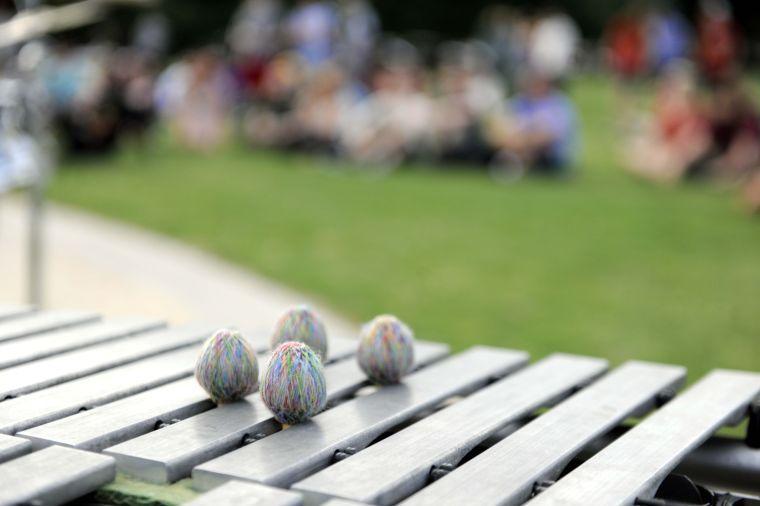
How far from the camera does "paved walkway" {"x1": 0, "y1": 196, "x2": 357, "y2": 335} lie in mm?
6246

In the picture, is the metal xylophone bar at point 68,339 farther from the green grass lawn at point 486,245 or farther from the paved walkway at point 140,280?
the green grass lawn at point 486,245

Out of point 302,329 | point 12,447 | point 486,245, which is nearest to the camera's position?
point 12,447

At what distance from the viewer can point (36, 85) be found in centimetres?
556

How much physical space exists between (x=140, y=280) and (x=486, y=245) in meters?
2.76

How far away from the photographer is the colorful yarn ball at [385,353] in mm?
2629

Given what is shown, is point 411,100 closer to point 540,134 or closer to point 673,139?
point 540,134

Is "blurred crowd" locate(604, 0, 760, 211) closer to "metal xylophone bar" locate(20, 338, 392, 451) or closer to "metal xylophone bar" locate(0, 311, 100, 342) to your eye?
"metal xylophone bar" locate(0, 311, 100, 342)

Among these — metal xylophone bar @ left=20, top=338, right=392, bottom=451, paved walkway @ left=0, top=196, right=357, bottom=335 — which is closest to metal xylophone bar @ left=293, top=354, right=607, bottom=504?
metal xylophone bar @ left=20, top=338, right=392, bottom=451

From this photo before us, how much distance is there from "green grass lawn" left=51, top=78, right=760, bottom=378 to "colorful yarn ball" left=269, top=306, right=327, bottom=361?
2.90 metres

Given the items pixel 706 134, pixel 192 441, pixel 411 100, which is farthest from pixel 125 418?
pixel 411 100

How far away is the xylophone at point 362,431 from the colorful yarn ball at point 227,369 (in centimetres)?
3

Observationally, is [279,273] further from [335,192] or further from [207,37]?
[207,37]

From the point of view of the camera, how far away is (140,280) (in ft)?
23.3

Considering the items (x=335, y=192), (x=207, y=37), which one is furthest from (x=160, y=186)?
(x=207, y=37)
